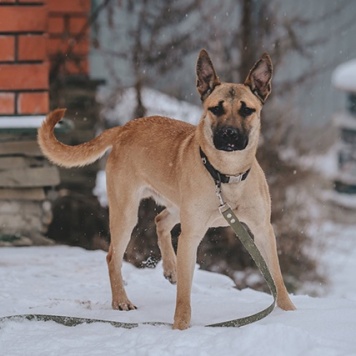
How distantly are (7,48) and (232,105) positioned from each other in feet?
11.0

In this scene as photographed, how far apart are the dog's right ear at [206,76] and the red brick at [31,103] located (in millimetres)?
2815

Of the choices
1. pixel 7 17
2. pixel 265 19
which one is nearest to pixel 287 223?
pixel 265 19

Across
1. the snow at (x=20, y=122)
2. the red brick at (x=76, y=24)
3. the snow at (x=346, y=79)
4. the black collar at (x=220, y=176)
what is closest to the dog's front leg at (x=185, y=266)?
the black collar at (x=220, y=176)

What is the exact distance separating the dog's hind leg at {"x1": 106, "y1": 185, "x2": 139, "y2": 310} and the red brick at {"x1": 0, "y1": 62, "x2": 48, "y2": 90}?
2333 millimetres

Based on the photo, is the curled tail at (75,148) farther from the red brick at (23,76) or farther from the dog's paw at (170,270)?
the red brick at (23,76)

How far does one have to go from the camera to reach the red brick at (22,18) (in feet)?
Answer: 22.2

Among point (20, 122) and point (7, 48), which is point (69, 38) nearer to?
Result: point (7, 48)

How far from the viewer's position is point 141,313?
14.8 ft

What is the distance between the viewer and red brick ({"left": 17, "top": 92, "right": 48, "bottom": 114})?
6.77 meters

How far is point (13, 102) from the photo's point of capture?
22.2 feet

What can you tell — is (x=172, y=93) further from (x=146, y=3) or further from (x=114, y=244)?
(x=114, y=244)

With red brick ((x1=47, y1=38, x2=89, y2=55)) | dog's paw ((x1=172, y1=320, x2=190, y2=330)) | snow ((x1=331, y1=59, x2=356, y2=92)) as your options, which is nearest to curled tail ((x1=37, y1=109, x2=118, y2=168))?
dog's paw ((x1=172, y1=320, x2=190, y2=330))

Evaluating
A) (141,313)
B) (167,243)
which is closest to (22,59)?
(167,243)

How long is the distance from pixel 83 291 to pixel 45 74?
2.31 meters
